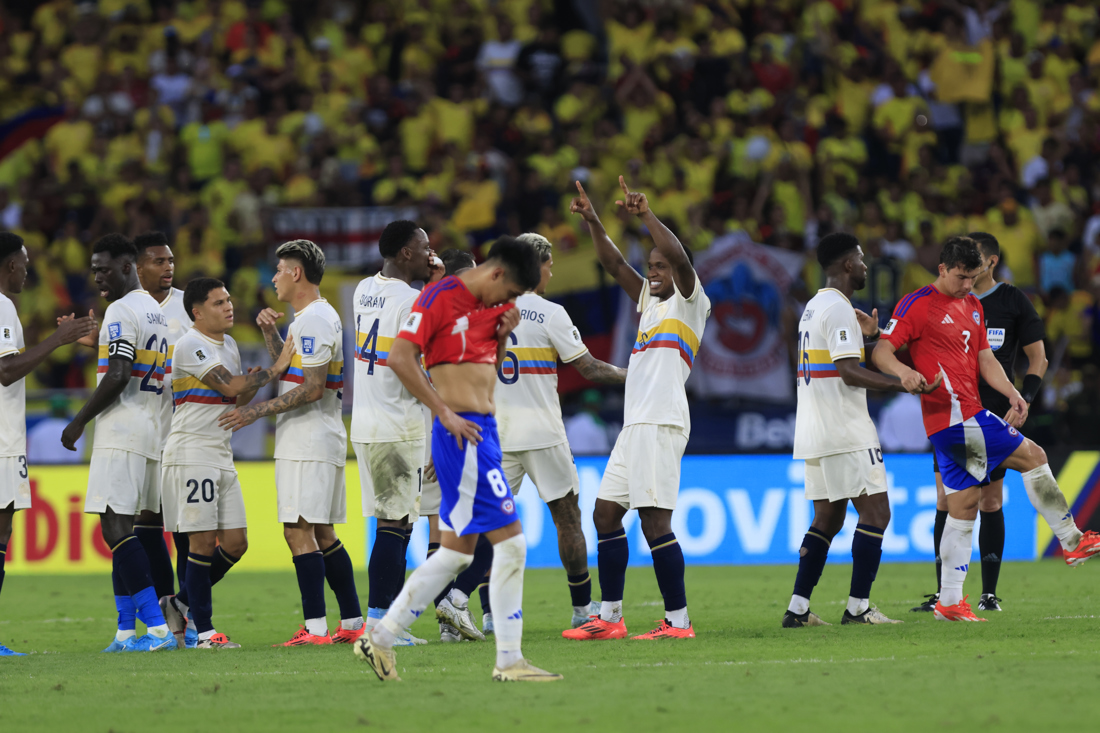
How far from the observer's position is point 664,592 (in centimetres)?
846

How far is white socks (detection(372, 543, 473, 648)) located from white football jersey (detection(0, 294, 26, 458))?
3728 millimetres

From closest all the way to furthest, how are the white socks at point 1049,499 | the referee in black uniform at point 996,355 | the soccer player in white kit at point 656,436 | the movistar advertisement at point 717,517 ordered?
the soccer player in white kit at point 656,436 < the white socks at point 1049,499 < the referee in black uniform at point 996,355 < the movistar advertisement at point 717,517

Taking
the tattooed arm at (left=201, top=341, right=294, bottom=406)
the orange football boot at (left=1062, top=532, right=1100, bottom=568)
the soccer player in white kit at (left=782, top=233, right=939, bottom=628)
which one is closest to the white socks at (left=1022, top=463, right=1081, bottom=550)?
the orange football boot at (left=1062, top=532, right=1100, bottom=568)

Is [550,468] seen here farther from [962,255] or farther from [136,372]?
[962,255]

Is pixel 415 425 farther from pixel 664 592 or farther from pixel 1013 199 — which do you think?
pixel 1013 199

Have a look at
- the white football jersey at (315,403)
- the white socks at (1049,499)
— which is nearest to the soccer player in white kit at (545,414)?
the white football jersey at (315,403)

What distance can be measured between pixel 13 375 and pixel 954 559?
6.71m

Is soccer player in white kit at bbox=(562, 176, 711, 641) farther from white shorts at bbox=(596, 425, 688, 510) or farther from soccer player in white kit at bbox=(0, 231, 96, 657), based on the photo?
soccer player in white kit at bbox=(0, 231, 96, 657)

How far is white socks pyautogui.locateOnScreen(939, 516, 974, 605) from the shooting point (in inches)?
356

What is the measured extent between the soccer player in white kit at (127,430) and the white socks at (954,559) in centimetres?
542

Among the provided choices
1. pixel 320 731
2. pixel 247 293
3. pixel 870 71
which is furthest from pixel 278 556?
pixel 870 71

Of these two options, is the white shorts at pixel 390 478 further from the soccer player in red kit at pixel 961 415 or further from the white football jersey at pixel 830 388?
the soccer player in red kit at pixel 961 415

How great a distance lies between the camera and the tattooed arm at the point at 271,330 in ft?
29.8

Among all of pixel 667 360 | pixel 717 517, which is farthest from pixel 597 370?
pixel 717 517
